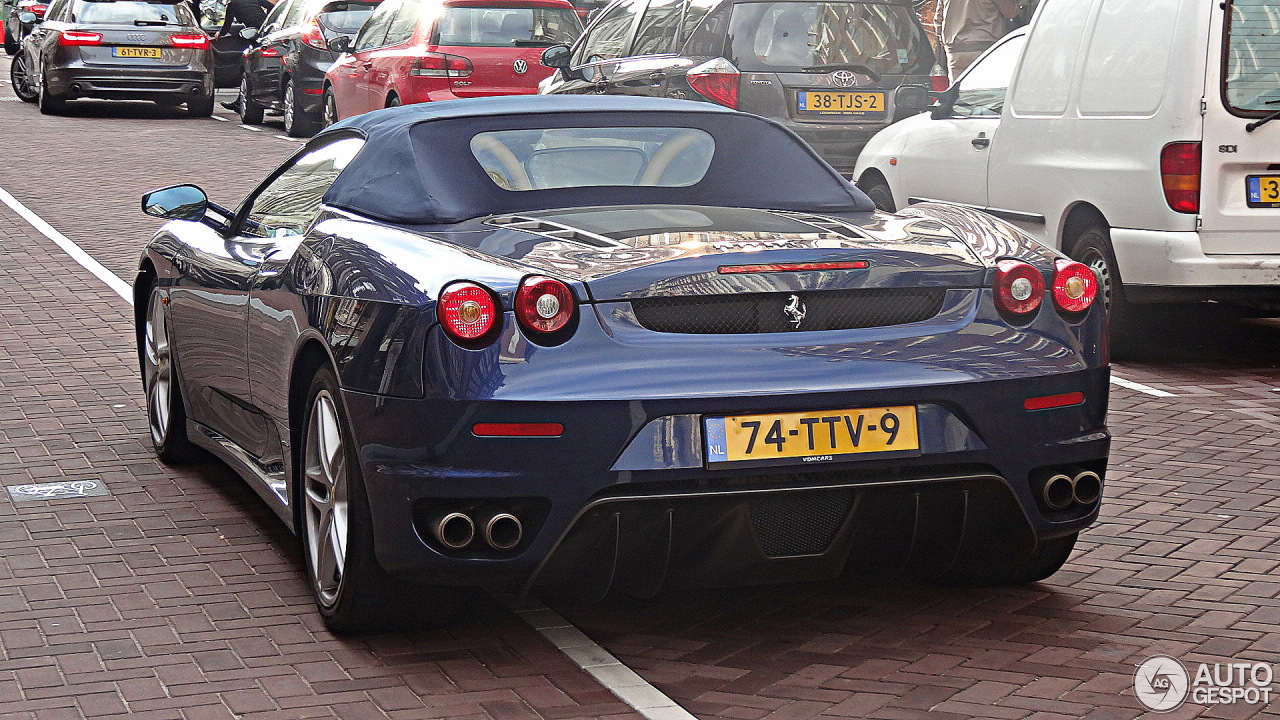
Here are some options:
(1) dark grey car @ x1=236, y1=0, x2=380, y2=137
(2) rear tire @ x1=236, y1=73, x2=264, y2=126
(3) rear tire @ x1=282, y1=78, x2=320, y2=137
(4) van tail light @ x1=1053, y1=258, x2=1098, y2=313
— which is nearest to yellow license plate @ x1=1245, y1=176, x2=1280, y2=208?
(4) van tail light @ x1=1053, y1=258, x2=1098, y2=313

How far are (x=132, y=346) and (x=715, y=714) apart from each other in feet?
18.6

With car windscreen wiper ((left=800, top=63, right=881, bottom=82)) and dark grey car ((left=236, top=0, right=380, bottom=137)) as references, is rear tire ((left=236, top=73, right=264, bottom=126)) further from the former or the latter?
car windscreen wiper ((left=800, top=63, right=881, bottom=82))

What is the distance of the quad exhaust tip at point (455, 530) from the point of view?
164 inches

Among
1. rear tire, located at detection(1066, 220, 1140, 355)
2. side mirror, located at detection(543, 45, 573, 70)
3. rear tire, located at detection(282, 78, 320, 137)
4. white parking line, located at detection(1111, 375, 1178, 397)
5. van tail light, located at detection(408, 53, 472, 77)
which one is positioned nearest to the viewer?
Answer: white parking line, located at detection(1111, 375, 1178, 397)

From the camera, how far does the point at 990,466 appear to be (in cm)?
436

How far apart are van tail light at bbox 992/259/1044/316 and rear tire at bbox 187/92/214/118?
69.0ft

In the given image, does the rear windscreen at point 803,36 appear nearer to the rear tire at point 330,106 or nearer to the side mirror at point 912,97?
the side mirror at point 912,97

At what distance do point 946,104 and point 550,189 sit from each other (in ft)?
17.6

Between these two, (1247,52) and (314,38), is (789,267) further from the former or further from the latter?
(314,38)

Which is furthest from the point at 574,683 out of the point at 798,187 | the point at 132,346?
the point at 132,346

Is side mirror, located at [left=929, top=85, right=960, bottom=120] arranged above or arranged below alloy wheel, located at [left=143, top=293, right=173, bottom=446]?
above

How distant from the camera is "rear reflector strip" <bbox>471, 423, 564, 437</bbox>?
4.09 metres

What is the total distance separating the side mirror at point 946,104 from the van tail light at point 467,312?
6.32m

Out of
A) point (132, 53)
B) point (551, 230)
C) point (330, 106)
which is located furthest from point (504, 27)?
point (551, 230)
